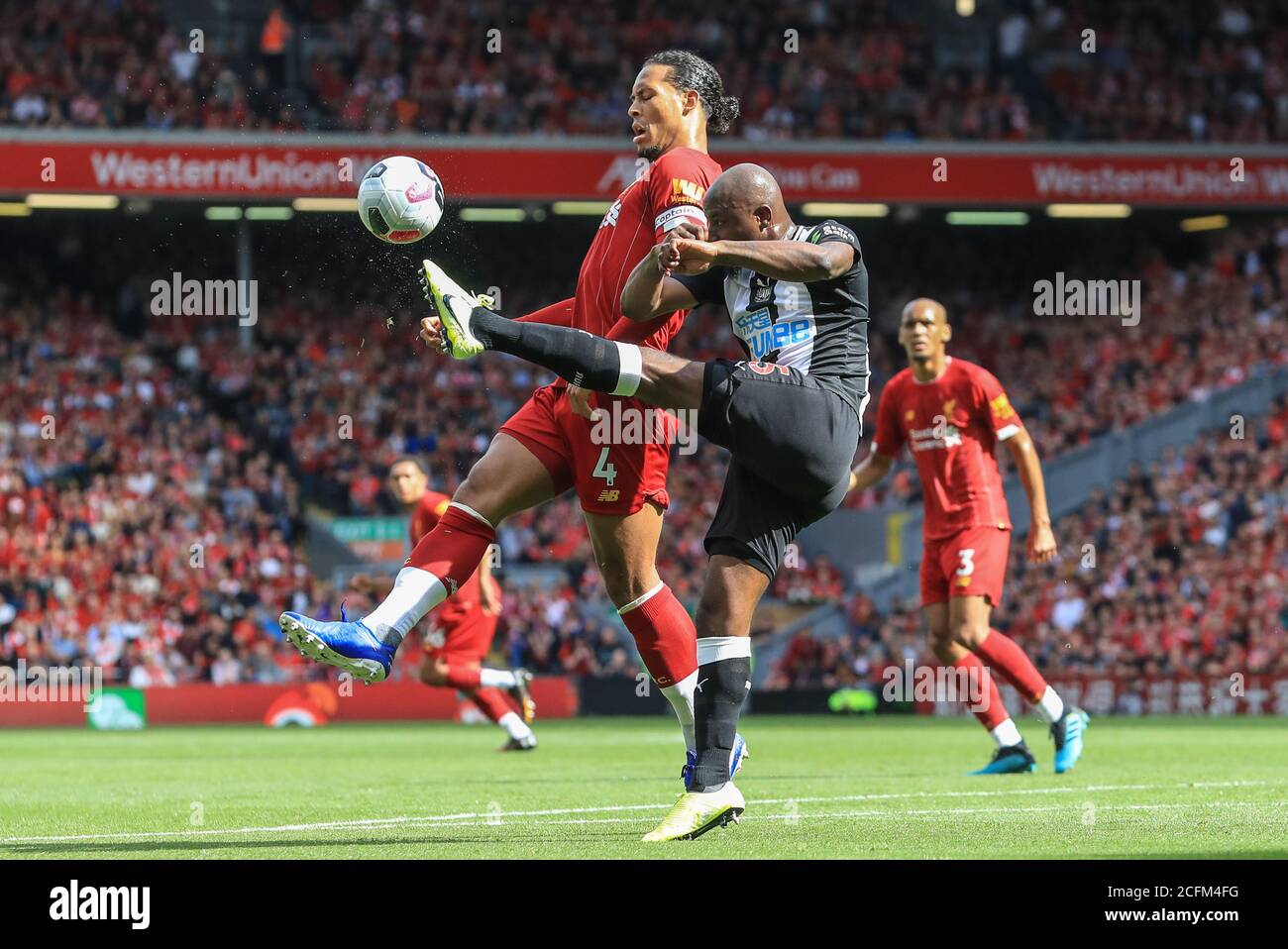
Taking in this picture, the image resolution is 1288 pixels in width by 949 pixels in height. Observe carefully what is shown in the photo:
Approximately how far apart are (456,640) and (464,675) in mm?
292

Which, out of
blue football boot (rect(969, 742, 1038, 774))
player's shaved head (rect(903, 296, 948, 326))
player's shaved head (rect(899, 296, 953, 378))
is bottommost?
blue football boot (rect(969, 742, 1038, 774))

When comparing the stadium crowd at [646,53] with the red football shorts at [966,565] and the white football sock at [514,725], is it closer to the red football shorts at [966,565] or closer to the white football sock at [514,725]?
the white football sock at [514,725]

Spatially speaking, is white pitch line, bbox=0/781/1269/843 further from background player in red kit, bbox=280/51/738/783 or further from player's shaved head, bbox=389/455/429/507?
player's shaved head, bbox=389/455/429/507

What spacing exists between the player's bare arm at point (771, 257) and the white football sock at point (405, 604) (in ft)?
5.05

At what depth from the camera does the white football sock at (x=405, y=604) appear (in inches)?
248

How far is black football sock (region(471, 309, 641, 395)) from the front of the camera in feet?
19.6

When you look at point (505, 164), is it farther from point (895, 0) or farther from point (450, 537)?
point (450, 537)

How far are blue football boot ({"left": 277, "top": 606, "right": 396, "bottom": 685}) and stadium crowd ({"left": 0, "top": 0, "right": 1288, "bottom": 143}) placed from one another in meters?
22.0

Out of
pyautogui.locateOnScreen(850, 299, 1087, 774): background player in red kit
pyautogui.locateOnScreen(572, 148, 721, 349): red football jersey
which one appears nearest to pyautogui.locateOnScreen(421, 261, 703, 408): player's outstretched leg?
pyautogui.locateOnScreen(572, 148, 721, 349): red football jersey

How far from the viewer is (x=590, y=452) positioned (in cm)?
684

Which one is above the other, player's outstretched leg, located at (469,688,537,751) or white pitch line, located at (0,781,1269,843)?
white pitch line, located at (0,781,1269,843)

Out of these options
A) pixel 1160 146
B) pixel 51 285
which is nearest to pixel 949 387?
pixel 1160 146

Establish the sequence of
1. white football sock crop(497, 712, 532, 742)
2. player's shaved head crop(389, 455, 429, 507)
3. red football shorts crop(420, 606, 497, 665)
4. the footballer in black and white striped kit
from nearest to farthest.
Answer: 1. the footballer in black and white striped kit
2. player's shaved head crop(389, 455, 429, 507)
3. white football sock crop(497, 712, 532, 742)
4. red football shorts crop(420, 606, 497, 665)

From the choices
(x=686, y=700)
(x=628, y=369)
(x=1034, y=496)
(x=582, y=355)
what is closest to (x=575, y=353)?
(x=582, y=355)
